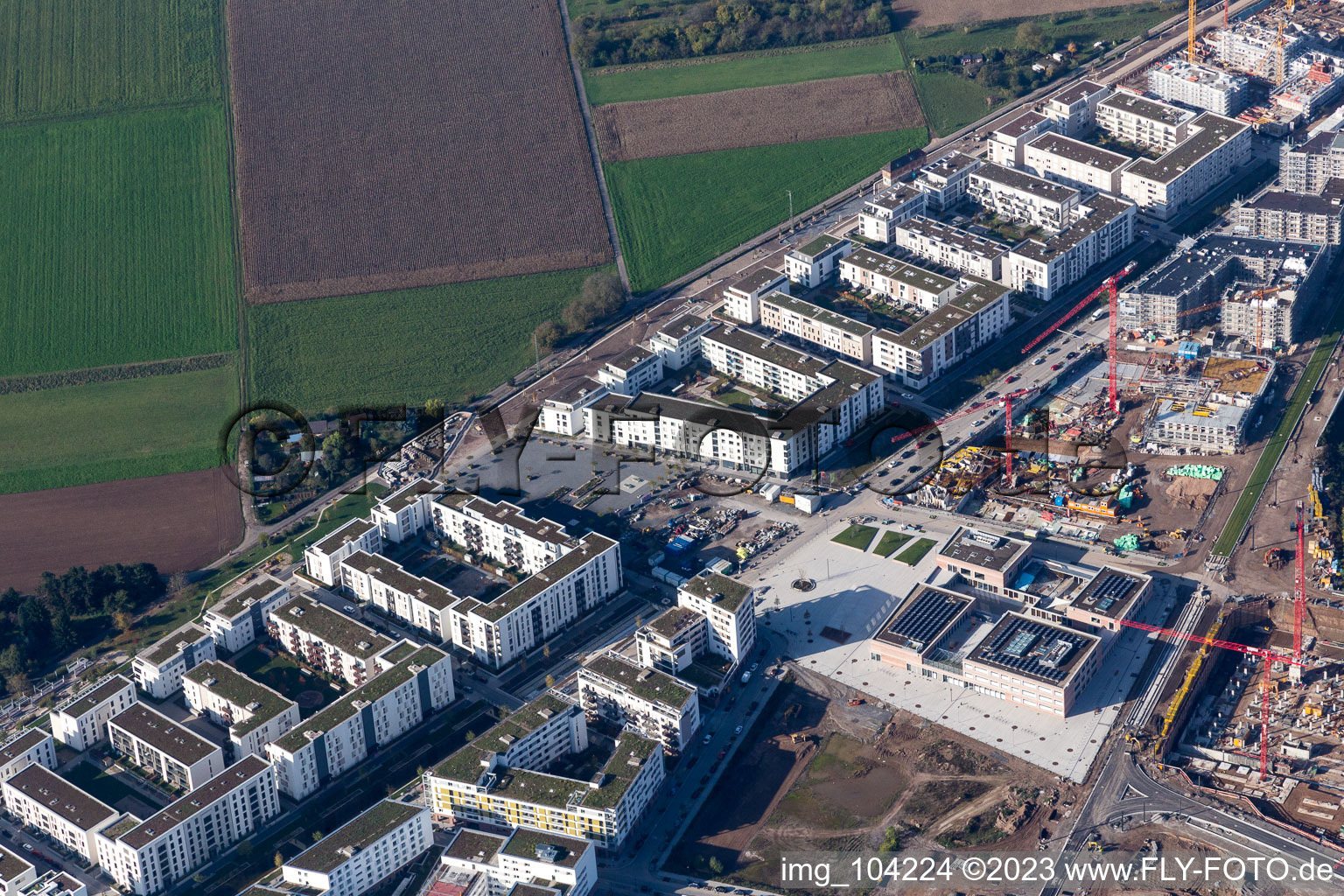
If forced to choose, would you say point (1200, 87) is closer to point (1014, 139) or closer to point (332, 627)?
point (1014, 139)

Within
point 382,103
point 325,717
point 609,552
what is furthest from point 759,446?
point 382,103

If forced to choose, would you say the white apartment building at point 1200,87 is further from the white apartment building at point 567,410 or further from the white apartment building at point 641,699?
the white apartment building at point 641,699

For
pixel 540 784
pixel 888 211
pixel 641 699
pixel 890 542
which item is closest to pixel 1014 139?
pixel 888 211

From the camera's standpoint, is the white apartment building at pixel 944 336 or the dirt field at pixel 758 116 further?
the dirt field at pixel 758 116

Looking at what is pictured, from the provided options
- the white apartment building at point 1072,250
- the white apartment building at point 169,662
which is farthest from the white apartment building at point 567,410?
the white apartment building at point 1072,250

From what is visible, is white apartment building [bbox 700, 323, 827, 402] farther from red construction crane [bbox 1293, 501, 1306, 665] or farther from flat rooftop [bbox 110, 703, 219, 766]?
flat rooftop [bbox 110, 703, 219, 766]

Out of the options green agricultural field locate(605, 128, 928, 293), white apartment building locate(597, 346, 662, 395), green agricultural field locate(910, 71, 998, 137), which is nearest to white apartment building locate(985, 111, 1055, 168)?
green agricultural field locate(910, 71, 998, 137)

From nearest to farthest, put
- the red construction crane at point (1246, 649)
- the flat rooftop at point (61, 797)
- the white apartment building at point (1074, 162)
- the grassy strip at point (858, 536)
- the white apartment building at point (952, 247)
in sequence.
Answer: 1. the flat rooftop at point (61, 797)
2. the red construction crane at point (1246, 649)
3. the grassy strip at point (858, 536)
4. the white apartment building at point (952, 247)
5. the white apartment building at point (1074, 162)
